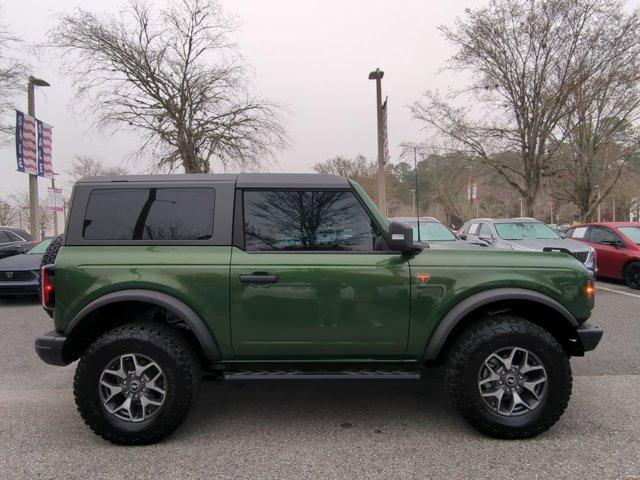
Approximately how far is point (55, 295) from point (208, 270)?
1.09m

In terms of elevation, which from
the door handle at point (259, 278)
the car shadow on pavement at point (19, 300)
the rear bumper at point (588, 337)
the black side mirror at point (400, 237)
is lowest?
the car shadow on pavement at point (19, 300)

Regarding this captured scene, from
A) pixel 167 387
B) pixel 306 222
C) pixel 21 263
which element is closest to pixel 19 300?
pixel 21 263

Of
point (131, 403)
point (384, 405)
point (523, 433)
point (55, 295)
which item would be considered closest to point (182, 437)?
point (131, 403)

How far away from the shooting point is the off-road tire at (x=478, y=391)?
10.5 feet

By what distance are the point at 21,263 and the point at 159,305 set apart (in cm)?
753

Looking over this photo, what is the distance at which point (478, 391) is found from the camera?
3.21 m

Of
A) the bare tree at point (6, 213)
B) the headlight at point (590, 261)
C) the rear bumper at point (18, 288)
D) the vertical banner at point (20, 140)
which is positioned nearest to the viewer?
the rear bumper at point (18, 288)

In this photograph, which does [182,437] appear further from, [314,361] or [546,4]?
[546,4]

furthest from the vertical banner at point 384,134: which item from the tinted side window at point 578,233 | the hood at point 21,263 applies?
the hood at point 21,263

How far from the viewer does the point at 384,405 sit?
392 cm

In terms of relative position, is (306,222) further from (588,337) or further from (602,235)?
(602,235)

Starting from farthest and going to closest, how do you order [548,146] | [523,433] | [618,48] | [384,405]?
[548,146] → [618,48] → [384,405] → [523,433]

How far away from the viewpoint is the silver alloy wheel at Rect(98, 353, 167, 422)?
3203 millimetres

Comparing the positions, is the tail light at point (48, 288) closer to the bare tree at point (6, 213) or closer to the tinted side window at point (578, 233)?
the tinted side window at point (578, 233)
